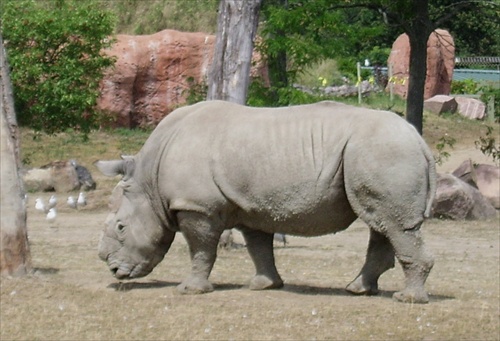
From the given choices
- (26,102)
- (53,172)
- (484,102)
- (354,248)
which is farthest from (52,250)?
(484,102)

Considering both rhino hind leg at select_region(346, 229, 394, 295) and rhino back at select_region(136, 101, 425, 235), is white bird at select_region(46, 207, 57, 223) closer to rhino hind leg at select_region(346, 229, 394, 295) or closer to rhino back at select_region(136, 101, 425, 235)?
rhino back at select_region(136, 101, 425, 235)

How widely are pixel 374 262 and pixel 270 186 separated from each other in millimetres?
1116

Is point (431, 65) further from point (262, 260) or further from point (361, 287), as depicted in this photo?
point (361, 287)

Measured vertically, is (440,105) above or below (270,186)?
below

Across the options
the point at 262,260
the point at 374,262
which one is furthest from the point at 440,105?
the point at 374,262

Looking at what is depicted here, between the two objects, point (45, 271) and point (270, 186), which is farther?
point (45, 271)

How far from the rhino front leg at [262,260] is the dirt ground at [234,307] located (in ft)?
0.36

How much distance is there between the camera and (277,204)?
9.02 meters

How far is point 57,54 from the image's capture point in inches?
954

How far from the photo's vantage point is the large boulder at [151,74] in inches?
1119

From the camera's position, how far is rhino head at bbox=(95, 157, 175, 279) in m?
9.51

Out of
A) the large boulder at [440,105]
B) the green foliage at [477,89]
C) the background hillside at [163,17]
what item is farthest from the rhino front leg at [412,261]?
the background hillside at [163,17]

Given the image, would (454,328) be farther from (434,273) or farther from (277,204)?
(434,273)

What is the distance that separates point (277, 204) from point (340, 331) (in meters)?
1.23
